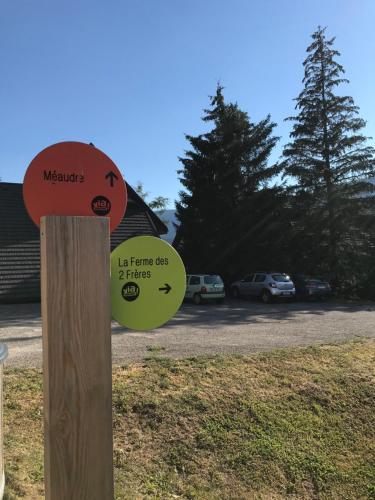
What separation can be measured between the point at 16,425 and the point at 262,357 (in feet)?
13.5

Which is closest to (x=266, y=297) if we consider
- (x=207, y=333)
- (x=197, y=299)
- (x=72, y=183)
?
(x=197, y=299)

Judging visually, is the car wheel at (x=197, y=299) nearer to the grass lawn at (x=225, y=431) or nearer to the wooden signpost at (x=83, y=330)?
the grass lawn at (x=225, y=431)

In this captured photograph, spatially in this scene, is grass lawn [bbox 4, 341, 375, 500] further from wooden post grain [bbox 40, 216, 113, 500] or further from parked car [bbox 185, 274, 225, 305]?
parked car [bbox 185, 274, 225, 305]

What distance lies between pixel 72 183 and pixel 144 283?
835 mm

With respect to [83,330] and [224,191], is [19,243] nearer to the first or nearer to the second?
Answer: [224,191]

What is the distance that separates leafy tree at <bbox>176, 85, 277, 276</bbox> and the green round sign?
1035 inches

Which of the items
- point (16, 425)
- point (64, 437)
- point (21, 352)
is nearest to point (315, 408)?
point (16, 425)

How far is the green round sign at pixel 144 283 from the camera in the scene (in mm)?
2459

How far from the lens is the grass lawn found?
4527 mm

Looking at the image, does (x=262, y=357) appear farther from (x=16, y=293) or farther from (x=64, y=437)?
(x=16, y=293)

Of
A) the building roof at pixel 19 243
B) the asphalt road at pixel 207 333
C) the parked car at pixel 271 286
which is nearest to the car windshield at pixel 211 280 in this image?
the parked car at pixel 271 286

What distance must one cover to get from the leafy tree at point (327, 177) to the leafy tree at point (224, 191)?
210 cm

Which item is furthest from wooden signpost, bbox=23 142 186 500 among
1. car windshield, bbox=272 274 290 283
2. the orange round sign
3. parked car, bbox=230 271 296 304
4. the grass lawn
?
car windshield, bbox=272 274 290 283

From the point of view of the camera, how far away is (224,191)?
29.3 meters
